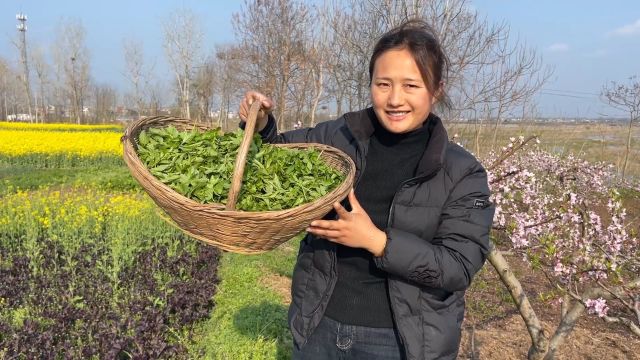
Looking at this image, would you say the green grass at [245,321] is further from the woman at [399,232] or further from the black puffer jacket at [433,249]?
the black puffer jacket at [433,249]

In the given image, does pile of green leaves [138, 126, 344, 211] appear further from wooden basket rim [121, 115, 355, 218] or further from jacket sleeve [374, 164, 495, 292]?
jacket sleeve [374, 164, 495, 292]

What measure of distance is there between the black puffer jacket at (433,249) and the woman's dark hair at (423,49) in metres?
0.17

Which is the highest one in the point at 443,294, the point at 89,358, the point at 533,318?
the point at 443,294

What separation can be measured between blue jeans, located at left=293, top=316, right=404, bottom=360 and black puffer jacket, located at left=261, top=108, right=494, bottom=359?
65 millimetres

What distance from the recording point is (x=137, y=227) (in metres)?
5.19

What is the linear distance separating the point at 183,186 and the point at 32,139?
14.8 metres

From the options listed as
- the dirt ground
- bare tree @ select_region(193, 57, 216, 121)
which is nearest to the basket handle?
the dirt ground

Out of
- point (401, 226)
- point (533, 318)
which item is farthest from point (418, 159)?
point (533, 318)

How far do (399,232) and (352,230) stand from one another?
0.15 metres

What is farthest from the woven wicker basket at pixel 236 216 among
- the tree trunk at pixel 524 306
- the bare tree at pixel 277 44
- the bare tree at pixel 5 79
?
the bare tree at pixel 5 79

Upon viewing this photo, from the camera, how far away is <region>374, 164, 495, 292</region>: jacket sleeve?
1310mm

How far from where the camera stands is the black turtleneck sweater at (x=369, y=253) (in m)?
1.50

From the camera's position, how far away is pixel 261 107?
5.29ft

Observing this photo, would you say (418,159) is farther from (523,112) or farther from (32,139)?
(32,139)
